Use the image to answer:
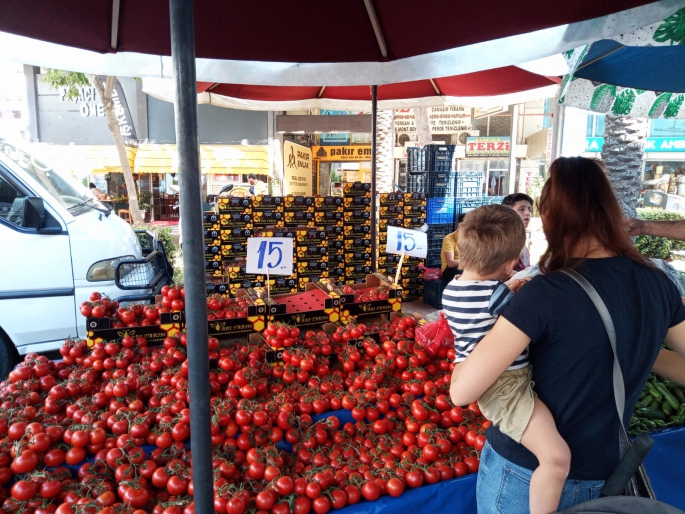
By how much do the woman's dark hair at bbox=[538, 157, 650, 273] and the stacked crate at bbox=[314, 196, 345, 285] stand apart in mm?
5759

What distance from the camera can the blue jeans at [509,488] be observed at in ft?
4.67

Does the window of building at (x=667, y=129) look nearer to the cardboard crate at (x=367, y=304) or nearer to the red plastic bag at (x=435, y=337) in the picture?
the cardboard crate at (x=367, y=304)

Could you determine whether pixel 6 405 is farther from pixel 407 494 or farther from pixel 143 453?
pixel 407 494

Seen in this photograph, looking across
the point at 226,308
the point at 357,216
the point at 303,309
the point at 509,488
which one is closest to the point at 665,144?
the point at 357,216

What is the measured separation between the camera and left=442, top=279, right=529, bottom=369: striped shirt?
56.1 inches

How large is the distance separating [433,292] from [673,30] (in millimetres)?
4660

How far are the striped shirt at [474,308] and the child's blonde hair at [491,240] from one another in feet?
0.22

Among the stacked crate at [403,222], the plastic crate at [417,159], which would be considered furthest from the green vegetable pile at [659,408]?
the plastic crate at [417,159]

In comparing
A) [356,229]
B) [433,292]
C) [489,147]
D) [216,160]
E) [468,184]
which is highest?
[489,147]

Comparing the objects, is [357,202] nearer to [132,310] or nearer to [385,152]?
[385,152]

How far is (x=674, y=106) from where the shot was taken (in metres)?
4.45

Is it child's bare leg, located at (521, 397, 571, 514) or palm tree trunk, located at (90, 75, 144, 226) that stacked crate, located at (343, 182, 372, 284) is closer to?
palm tree trunk, located at (90, 75, 144, 226)

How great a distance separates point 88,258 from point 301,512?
3.47 m

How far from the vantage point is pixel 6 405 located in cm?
229
